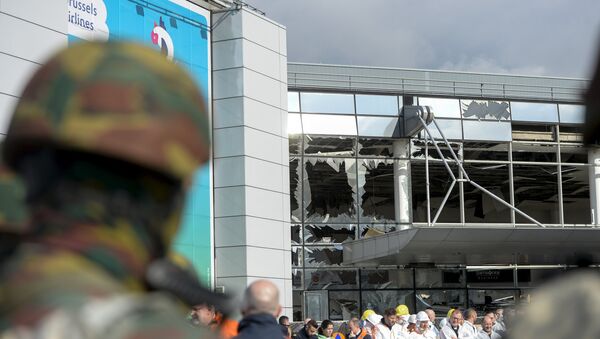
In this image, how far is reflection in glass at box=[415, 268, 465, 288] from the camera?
3328 cm

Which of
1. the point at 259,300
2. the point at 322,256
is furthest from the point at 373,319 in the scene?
the point at 322,256

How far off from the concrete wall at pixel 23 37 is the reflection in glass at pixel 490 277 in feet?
66.6

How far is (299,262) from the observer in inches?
1252

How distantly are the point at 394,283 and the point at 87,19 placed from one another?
17.2 m

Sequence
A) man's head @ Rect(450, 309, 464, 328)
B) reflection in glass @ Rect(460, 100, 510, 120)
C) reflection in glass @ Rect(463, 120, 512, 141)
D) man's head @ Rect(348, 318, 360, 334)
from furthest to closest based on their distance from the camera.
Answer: reflection in glass @ Rect(463, 120, 512, 141), reflection in glass @ Rect(460, 100, 510, 120), man's head @ Rect(348, 318, 360, 334), man's head @ Rect(450, 309, 464, 328)

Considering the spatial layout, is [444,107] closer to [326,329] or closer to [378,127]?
[378,127]

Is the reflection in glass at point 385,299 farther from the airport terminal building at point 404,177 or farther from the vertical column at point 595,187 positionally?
the vertical column at point 595,187

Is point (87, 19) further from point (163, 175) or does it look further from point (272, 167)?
point (163, 175)

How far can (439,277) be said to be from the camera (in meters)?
33.6

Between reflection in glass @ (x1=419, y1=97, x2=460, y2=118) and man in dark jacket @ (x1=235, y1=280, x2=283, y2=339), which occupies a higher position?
reflection in glass @ (x1=419, y1=97, x2=460, y2=118)

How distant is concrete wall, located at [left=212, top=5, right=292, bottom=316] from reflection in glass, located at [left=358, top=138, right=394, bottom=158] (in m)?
8.48

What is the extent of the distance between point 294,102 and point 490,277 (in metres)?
9.52

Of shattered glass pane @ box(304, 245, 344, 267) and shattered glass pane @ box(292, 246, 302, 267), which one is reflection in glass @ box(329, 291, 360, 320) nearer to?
shattered glass pane @ box(304, 245, 344, 267)

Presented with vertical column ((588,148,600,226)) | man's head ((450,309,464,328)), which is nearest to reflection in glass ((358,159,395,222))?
vertical column ((588,148,600,226))
